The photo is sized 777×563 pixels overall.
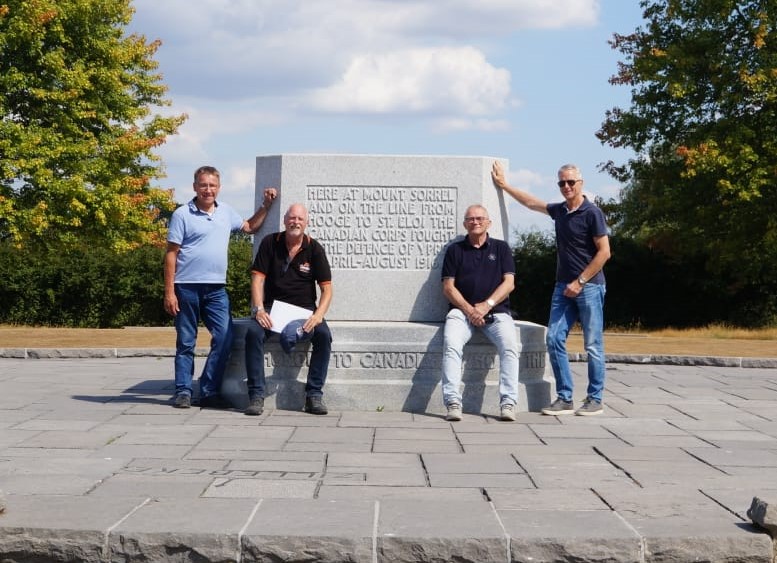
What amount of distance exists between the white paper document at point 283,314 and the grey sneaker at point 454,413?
4.32ft

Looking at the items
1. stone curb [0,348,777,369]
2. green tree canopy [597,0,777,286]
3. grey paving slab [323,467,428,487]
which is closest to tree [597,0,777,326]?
green tree canopy [597,0,777,286]

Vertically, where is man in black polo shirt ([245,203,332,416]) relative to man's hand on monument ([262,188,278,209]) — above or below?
below

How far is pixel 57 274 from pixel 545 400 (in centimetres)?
1828

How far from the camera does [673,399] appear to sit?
31.2 ft

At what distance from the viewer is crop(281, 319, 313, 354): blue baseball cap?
8.06 m

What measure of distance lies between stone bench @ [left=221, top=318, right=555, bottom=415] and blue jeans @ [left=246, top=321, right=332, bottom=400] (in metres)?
0.27

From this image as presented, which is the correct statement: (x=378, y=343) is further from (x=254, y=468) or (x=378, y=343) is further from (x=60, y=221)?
(x=60, y=221)

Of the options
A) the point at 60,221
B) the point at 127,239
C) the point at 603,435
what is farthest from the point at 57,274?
the point at 603,435

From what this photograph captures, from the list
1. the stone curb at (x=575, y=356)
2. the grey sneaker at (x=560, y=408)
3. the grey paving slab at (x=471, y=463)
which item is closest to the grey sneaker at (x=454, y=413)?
the grey sneaker at (x=560, y=408)

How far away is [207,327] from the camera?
28.1ft

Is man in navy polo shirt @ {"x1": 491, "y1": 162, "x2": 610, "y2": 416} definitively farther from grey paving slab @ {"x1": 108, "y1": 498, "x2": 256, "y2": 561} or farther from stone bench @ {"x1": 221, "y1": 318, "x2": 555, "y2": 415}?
grey paving slab @ {"x1": 108, "y1": 498, "x2": 256, "y2": 561}

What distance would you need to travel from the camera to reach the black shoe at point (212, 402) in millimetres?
8570

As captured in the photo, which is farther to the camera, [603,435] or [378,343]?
[378,343]

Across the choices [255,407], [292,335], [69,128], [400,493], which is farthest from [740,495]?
[69,128]
